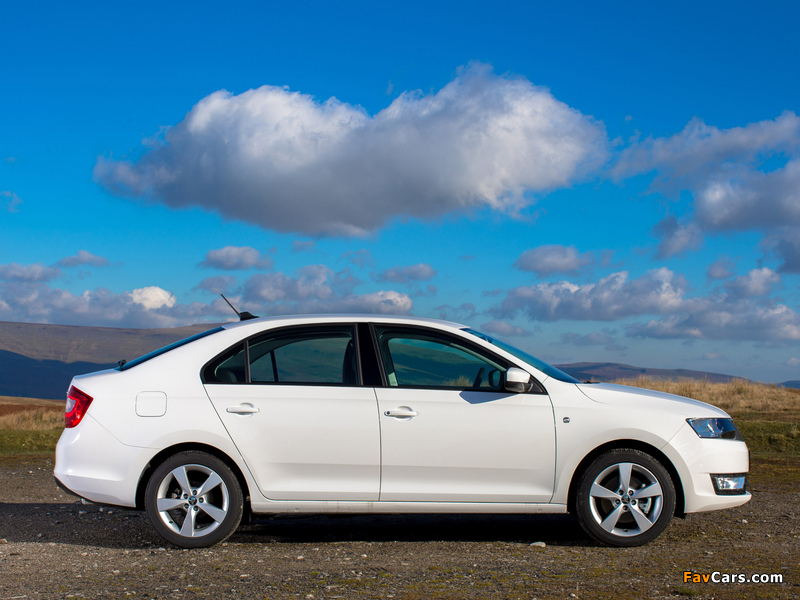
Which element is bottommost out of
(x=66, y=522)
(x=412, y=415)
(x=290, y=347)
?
(x=66, y=522)

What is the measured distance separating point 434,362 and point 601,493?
5.45ft

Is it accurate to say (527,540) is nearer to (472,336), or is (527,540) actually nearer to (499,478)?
(499,478)

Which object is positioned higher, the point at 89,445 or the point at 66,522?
the point at 89,445

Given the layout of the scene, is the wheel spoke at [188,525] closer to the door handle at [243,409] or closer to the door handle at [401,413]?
the door handle at [243,409]

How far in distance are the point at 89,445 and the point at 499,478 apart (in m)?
3.26

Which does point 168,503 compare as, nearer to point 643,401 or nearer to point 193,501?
point 193,501

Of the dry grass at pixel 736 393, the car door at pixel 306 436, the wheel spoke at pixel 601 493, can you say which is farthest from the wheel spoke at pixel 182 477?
the dry grass at pixel 736 393

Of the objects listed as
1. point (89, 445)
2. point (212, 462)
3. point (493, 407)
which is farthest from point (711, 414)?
point (89, 445)

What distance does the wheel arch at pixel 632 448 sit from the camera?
5.62 m

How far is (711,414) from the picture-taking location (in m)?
5.78

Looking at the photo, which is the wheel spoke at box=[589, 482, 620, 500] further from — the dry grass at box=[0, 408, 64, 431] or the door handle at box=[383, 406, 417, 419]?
the dry grass at box=[0, 408, 64, 431]

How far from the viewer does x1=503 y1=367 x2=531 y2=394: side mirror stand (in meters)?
5.44

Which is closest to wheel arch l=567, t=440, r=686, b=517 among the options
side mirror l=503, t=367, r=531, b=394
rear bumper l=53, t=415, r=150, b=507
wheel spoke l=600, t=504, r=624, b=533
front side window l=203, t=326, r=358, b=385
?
wheel spoke l=600, t=504, r=624, b=533

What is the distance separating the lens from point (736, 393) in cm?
2550
